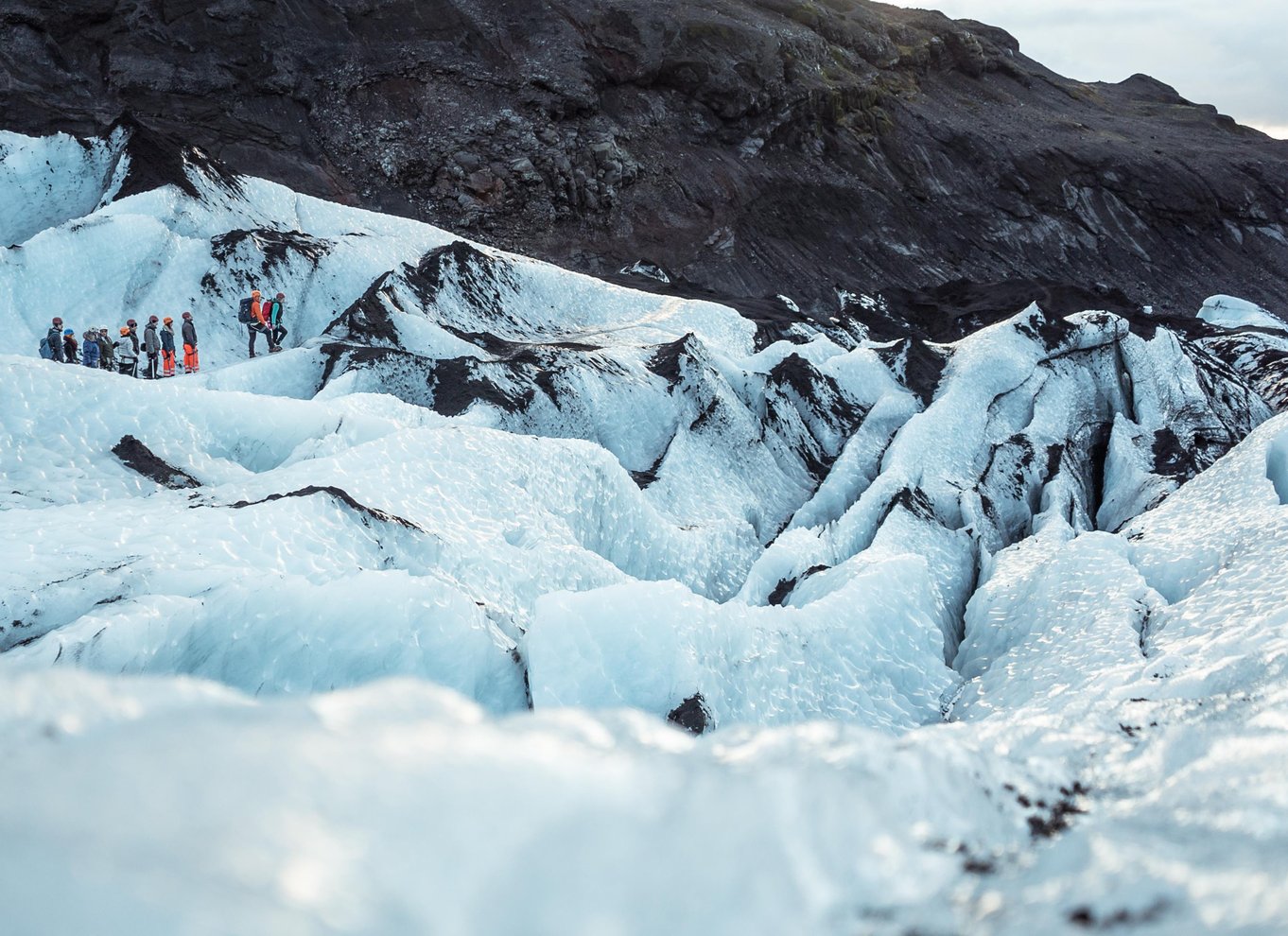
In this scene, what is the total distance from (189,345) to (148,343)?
682 millimetres

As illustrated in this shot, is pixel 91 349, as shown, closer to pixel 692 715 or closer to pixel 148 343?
pixel 148 343

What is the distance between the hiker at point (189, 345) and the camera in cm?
1658

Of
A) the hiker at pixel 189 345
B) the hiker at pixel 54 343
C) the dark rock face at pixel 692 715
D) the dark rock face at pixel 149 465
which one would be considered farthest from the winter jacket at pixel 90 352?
the dark rock face at pixel 692 715

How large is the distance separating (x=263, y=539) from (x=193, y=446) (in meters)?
3.35

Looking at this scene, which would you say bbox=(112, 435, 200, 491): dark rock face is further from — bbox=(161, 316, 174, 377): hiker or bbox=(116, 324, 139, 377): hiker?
bbox=(116, 324, 139, 377): hiker

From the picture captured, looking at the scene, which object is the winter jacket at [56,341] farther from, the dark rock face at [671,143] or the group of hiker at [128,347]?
the dark rock face at [671,143]

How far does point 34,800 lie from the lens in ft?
7.43

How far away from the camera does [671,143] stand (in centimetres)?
4344

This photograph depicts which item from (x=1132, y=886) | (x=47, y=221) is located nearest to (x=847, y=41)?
(x=47, y=221)

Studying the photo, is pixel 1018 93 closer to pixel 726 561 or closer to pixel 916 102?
pixel 916 102

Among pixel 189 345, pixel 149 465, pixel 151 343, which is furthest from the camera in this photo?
pixel 189 345

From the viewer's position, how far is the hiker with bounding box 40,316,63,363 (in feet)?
51.0

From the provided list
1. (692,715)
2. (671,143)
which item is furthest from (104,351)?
(671,143)

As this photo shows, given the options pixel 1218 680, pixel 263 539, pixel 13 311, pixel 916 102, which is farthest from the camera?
pixel 916 102
